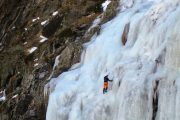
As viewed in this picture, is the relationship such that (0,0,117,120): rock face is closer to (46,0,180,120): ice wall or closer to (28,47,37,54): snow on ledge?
(28,47,37,54): snow on ledge

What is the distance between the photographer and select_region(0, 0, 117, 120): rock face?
2739cm

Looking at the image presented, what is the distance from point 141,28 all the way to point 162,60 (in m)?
3.19

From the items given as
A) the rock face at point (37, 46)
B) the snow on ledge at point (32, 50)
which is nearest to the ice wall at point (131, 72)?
the rock face at point (37, 46)

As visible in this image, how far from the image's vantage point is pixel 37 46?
115 ft

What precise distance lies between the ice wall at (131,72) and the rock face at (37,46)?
7.05 ft

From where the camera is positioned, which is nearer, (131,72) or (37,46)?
(131,72)

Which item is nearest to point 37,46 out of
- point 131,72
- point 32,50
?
point 32,50

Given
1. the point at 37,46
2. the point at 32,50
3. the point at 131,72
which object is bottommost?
the point at 131,72

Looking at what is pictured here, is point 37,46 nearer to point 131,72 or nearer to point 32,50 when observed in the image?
point 32,50

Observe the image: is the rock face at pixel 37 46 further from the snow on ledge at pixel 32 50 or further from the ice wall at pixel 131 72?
the ice wall at pixel 131 72

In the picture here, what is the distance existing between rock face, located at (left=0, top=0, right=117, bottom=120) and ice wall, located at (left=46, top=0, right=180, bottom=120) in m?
2.15

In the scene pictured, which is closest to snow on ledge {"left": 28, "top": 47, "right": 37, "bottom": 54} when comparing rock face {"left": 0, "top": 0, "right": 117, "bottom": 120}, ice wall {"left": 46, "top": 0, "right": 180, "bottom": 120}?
rock face {"left": 0, "top": 0, "right": 117, "bottom": 120}

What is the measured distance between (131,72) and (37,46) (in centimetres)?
1657

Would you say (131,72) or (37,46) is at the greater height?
(37,46)
